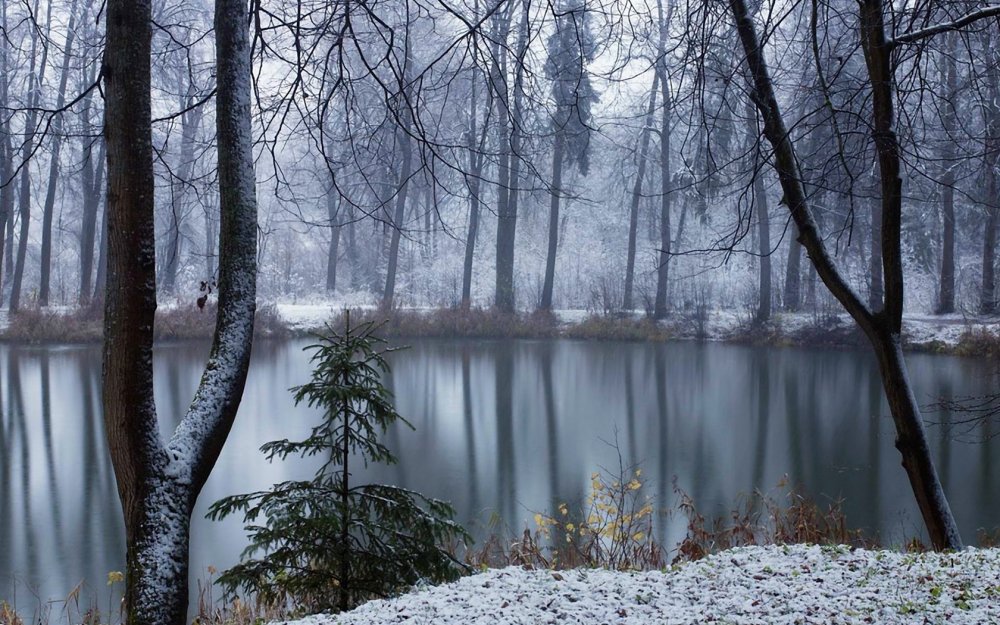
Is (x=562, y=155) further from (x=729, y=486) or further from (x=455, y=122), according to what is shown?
(x=729, y=486)

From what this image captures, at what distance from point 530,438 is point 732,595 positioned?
33.3 ft

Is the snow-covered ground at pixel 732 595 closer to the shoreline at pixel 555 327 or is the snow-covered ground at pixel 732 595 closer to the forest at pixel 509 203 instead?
the forest at pixel 509 203

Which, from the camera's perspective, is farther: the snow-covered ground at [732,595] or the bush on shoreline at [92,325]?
the bush on shoreline at [92,325]

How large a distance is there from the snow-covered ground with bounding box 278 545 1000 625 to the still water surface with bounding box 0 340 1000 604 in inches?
166

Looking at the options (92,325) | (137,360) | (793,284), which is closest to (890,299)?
(137,360)

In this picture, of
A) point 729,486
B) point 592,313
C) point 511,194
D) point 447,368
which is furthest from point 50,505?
point 511,194

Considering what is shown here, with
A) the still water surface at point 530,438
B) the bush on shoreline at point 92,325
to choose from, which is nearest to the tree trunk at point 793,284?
the still water surface at point 530,438

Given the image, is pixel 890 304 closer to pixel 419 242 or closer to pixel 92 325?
pixel 419 242

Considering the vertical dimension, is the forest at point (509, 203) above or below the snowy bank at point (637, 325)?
above

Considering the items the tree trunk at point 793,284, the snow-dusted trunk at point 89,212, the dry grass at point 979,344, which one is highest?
the snow-dusted trunk at point 89,212

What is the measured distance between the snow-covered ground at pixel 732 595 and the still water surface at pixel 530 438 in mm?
4207

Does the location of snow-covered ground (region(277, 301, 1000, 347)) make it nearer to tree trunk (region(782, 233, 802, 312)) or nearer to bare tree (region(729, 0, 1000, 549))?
tree trunk (region(782, 233, 802, 312))

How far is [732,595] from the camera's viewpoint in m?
3.43

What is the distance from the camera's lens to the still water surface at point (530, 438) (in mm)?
9031
